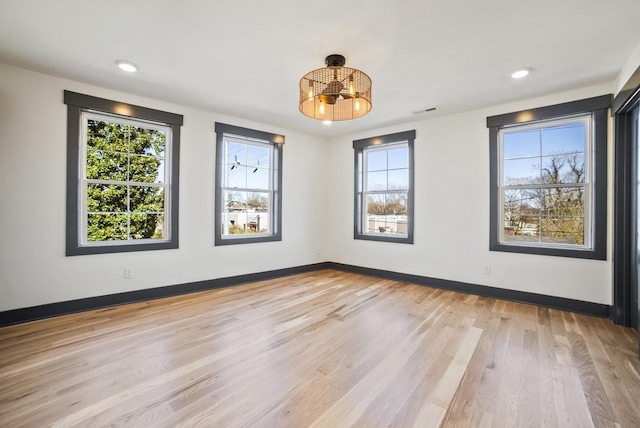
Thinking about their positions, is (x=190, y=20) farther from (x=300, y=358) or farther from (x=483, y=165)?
(x=483, y=165)

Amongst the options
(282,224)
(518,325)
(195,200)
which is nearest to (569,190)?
(518,325)

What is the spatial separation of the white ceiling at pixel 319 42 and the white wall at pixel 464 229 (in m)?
0.74

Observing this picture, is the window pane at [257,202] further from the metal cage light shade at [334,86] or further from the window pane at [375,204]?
the metal cage light shade at [334,86]

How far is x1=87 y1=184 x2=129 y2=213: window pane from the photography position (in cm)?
344

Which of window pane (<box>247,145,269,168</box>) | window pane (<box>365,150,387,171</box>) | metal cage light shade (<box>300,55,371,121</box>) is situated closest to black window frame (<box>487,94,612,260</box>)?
window pane (<box>365,150,387,171</box>)

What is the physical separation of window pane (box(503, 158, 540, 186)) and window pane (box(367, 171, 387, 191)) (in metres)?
1.83

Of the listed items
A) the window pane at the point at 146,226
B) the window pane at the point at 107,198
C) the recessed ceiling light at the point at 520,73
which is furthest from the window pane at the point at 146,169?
the recessed ceiling light at the point at 520,73

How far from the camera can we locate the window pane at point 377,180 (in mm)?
5152

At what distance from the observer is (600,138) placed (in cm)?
322

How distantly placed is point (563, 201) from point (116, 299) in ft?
18.2

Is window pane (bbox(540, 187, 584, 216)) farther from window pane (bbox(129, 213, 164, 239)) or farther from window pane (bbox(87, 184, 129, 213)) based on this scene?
window pane (bbox(87, 184, 129, 213))

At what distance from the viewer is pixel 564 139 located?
3.55 metres

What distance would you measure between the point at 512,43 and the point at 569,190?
2082 mm

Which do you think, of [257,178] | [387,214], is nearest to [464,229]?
[387,214]
